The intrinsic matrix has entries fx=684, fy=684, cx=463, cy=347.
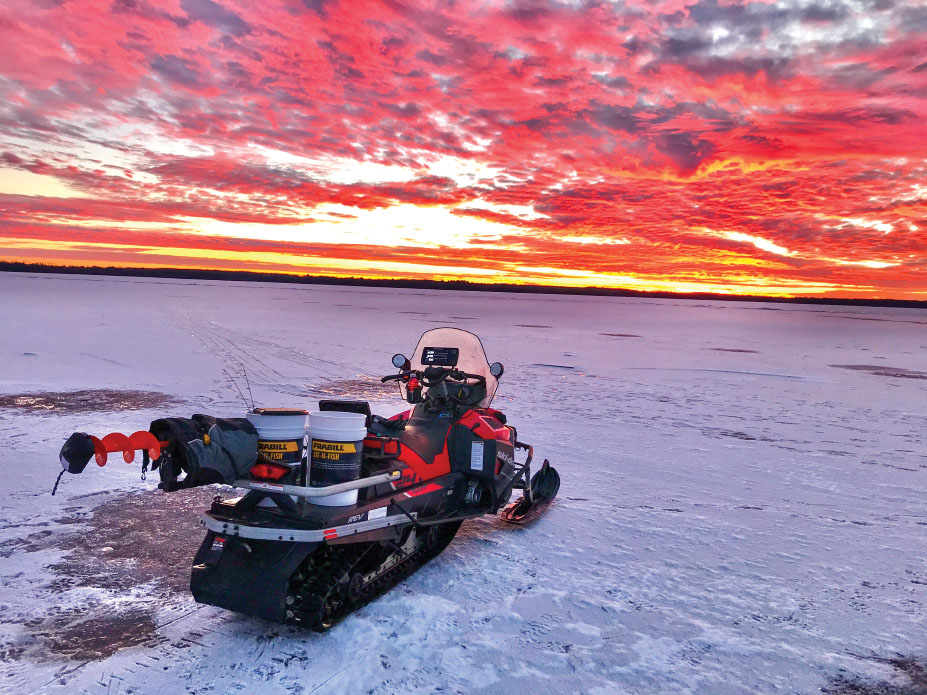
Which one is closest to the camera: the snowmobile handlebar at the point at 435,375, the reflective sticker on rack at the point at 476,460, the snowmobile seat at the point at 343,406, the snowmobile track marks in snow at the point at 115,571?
the snowmobile track marks in snow at the point at 115,571

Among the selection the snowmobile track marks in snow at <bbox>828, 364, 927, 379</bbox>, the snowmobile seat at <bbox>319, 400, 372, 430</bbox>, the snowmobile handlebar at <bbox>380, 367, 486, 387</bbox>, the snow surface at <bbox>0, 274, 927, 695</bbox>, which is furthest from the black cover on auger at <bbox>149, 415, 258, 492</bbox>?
the snowmobile track marks in snow at <bbox>828, 364, 927, 379</bbox>

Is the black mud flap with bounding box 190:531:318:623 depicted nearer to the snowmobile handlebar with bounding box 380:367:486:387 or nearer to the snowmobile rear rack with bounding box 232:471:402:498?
the snowmobile rear rack with bounding box 232:471:402:498

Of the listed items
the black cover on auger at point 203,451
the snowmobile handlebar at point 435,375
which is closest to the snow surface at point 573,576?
the black cover on auger at point 203,451

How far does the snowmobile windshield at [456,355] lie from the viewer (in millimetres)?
5121

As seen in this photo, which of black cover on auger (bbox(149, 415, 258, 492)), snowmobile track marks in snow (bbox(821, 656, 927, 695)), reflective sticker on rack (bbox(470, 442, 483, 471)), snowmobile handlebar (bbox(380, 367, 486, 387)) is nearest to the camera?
black cover on auger (bbox(149, 415, 258, 492))

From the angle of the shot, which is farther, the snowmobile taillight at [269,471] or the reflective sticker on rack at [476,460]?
the reflective sticker on rack at [476,460]

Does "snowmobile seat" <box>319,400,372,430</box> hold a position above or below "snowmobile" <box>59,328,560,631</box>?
above

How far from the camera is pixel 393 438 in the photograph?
4250 millimetres

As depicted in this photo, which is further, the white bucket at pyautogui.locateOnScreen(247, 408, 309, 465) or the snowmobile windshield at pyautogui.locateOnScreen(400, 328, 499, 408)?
the snowmobile windshield at pyautogui.locateOnScreen(400, 328, 499, 408)

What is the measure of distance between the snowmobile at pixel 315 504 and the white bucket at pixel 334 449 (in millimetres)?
16

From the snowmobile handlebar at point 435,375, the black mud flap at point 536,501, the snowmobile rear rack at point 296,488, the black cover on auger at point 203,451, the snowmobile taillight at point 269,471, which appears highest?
the snowmobile handlebar at point 435,375

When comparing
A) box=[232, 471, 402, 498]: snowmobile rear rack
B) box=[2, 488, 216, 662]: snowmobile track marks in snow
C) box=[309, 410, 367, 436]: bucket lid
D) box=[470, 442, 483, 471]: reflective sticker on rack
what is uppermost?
box=[309, 410, 367, 436]: bucket lid

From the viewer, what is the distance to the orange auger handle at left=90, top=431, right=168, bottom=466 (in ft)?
8.99

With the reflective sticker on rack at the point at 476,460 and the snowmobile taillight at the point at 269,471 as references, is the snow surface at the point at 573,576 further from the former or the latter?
the snowmobile taillight at the point at 269,471
